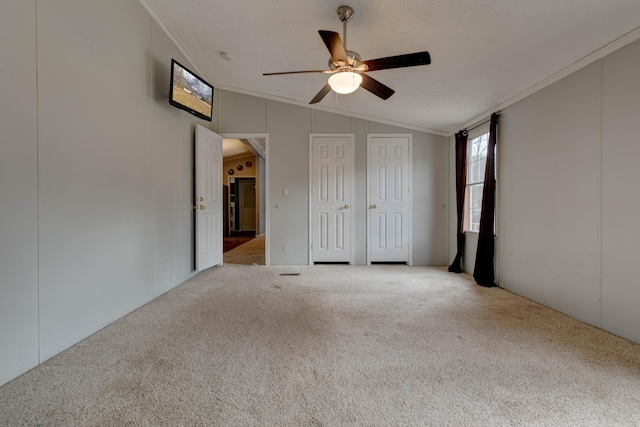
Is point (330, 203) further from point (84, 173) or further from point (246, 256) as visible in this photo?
point (84, 173)

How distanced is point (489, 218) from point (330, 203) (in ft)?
7.40

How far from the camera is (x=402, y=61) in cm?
203

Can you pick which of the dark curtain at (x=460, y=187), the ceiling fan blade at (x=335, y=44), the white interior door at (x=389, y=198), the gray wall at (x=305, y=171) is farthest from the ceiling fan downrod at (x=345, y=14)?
the dark curtain at (x=460, y=187)

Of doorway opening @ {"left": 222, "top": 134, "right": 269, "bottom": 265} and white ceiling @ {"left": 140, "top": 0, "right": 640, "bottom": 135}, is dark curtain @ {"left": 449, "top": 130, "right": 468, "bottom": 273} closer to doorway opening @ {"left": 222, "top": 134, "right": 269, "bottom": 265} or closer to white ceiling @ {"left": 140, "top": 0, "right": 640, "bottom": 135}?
white ceiling @ {"left": 140, "top": 0, "right": 640, "bottom": 135}

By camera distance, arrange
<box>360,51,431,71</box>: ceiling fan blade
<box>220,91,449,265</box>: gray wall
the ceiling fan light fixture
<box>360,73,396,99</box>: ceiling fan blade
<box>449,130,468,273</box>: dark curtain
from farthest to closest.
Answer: <box>220,91,449,265</box>: gray wall → <box>449,130,468,273</box>: dark curtain → <box>360,73,396,99</box>: ceiling fan blade → the ceiling fan light fixture → <box>360,51,431,71</box>: ceiling fan blade

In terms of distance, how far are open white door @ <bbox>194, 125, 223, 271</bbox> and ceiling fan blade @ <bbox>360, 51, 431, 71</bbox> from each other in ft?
8.29

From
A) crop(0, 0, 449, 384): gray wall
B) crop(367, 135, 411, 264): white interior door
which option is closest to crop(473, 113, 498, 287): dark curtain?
crop(367, 135, 411, 264): white interior door

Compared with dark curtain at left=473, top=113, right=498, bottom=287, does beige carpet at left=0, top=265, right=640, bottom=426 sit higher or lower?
lower

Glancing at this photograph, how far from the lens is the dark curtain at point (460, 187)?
3978mm

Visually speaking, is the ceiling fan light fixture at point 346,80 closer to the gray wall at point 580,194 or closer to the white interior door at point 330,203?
the gray wall at point 580,194

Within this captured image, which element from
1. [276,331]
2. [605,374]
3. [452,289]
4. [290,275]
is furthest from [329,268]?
[605,374]

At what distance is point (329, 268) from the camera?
4.16 m

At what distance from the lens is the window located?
372 cm

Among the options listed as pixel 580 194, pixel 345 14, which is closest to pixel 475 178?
pixel 580 194
